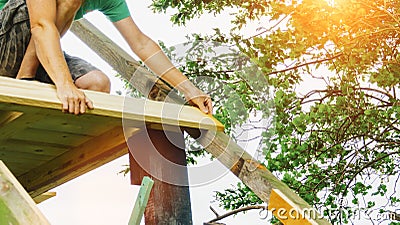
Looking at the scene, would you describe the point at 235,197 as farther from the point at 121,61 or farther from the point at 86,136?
the point at 86,136

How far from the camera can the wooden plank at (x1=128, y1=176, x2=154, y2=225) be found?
5.32ft

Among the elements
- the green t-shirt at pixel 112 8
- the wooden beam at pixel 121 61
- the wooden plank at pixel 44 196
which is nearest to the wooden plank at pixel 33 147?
the green t-shirt at pixel 112 8

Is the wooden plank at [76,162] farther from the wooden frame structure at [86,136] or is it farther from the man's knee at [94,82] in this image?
the man's knee at [94,82]

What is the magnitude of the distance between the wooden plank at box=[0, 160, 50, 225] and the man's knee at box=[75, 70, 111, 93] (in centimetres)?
51

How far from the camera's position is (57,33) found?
1.84 meters

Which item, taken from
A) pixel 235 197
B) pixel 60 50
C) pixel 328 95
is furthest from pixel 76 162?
pixel 235 197

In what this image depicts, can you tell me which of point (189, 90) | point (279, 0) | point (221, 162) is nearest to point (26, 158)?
point (189, 90)

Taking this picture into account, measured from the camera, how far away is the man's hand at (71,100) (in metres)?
1.74

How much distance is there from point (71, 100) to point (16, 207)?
16.0 inches

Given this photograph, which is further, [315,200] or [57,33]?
[315,200]

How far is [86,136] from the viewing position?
2.19 meters

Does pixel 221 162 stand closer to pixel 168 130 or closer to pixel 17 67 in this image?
pixel 168 130

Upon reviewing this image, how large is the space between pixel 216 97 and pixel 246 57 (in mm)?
345

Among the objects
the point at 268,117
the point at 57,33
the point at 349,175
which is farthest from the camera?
the point at 349,175
